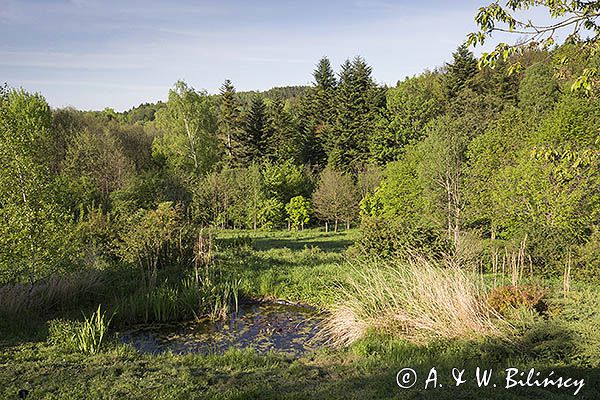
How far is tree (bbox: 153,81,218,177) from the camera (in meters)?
28.8

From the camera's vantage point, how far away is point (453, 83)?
107 feet

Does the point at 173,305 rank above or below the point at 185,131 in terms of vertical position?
below

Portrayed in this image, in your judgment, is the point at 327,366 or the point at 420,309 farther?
the point at 420,309

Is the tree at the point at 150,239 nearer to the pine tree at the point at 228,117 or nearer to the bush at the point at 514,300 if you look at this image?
the bush at the point at 514,300

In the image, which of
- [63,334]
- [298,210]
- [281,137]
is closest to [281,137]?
[281,137]

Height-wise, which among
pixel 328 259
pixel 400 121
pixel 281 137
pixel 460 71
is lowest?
pixel 328 259

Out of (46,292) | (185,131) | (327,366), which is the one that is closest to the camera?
(327,366)

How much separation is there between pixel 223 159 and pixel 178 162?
6241 millimetres

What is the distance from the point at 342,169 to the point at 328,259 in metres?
20.5

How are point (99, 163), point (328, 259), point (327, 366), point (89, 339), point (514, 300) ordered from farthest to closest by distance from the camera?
point (99, 163) < point (328, 259) < point (514, 300) < point (89, 339) < point (327, 366)

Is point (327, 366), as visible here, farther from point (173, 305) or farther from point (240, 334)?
point (173, 305)

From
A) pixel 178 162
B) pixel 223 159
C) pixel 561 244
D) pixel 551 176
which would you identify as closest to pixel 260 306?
pixel 561 244

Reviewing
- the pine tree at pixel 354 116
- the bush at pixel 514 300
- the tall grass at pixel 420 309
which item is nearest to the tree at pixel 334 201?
the pine tree at pixel 354 116

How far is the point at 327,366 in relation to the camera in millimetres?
5398
